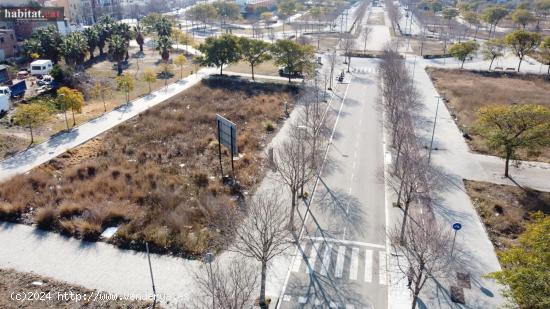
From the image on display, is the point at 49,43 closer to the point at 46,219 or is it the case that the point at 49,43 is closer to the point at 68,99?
the point at 68,99

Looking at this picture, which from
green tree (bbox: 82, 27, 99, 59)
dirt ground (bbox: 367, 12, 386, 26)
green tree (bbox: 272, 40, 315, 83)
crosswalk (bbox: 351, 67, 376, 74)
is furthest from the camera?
dirt ground (bbox: 367, 12, 386, 26)

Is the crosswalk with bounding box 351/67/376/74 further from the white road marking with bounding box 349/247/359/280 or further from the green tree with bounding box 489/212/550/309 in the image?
the green tree with bounding box 489/212/550/309

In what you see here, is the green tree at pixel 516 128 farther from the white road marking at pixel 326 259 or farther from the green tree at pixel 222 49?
the green tree at pixel 222 49

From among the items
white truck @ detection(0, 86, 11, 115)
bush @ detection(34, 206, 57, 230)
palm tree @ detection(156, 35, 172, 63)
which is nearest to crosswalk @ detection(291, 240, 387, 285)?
bush @ detection(34, 206, 57, 230)

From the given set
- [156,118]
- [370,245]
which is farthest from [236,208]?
[156,118]

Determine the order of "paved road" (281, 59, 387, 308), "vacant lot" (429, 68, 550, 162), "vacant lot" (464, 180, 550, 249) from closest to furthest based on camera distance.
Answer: "paved road" (281, 59, 387, 308) < "vacant lot" (464, 180, 550, 249) < "vacant lot" (429, 68, 550, 162)

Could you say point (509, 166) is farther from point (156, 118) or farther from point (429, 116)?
point (156, 118)
